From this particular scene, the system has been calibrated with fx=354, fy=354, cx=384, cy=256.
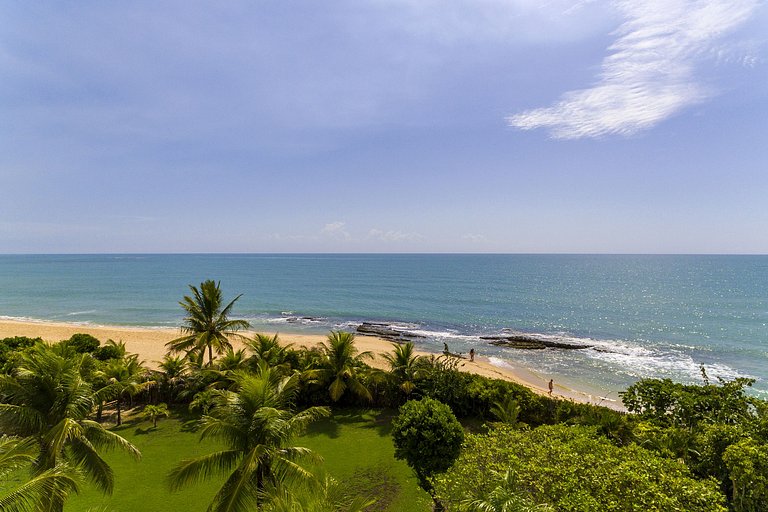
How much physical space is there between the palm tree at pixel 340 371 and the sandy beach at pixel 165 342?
325 inches

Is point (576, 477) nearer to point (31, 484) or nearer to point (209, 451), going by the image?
point (31, 484)

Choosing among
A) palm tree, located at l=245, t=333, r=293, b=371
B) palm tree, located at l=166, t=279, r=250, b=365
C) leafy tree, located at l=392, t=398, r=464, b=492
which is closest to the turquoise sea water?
palm tree, located at l=245, t=333, r=293, b=371

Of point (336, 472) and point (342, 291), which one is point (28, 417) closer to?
point (336, 472)

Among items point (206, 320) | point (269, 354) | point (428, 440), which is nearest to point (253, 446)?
point (428, 440)

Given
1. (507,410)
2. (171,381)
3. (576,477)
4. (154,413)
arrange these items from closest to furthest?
(576,477)
(507,410)
(154,413)
(171,381)

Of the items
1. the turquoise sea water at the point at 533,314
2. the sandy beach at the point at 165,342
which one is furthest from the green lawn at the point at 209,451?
the turquoise sea water at the point at 533,314

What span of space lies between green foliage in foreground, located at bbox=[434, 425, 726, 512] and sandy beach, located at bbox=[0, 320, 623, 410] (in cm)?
2059

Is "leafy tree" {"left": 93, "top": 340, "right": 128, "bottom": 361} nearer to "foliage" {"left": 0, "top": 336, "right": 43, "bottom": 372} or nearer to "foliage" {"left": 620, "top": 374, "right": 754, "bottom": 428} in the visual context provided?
"foliage" {"left": 0, "top": 336, "right": 43, "bottom": 372}

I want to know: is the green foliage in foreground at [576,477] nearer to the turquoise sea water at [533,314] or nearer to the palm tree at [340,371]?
the palm tree at [340,371]

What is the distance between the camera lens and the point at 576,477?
645 centimetres

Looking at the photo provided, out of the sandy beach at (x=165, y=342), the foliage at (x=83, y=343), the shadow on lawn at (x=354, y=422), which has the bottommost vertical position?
the sandy beach at (x=165, y=342)

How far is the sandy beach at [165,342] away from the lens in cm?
2948

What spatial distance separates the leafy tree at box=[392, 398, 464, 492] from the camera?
1088 centimetres

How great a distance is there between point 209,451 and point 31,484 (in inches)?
383
